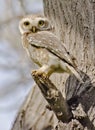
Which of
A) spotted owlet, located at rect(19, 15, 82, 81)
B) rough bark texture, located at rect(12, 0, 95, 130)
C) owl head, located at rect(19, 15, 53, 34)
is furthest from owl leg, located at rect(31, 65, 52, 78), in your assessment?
owl head, located at rect(19, 15, 53, 34)

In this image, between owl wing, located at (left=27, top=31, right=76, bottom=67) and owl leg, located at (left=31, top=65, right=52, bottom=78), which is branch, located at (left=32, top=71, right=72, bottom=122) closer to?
owl leg, located at (left=31, top=65, right=52, bottom=78)

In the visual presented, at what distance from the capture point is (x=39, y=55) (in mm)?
2891

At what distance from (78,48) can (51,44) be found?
244 millimetres

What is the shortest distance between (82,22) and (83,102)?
0.46 meters

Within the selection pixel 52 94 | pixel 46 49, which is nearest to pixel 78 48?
pixel 46 49

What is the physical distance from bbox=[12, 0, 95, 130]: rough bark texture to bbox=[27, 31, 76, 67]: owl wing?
158mm

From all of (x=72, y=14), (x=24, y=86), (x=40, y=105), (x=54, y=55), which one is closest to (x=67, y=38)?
(x=72, y=14)

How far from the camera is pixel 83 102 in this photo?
2.88 metres

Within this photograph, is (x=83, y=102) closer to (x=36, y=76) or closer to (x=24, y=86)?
(x=36, y=76)

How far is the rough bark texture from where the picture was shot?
2.85 metres

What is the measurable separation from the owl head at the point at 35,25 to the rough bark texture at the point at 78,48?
9 cm

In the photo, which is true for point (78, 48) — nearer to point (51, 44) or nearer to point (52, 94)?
point (51, 44)

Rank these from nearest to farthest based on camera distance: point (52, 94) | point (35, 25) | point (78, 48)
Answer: point (52, 94)
point (78, 48)
point (35, 25)

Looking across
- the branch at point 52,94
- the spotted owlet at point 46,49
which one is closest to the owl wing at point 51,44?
the spotted owlet at point 46,49
